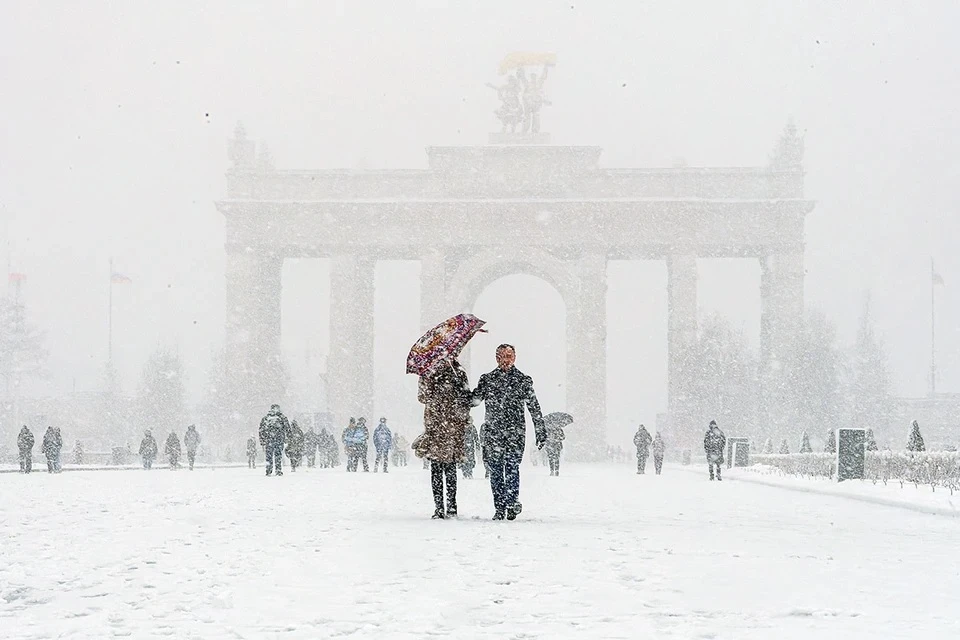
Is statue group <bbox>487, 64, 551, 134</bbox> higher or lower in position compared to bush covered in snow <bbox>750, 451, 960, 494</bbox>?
higher

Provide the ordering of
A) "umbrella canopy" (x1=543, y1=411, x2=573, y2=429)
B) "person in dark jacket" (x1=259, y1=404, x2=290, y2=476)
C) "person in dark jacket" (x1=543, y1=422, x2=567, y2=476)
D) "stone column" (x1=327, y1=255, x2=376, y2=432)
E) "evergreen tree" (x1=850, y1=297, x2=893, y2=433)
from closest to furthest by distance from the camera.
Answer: "umbrella canopy" (x1=543, y1=411, x2=573, y2=429)
"person in dark jacket" (x1=259, y1=404, x2=290, y2=476)
"person in dark jacket" (x1=543, y1=422, x2=567, y2=476)
"stone column" (x1=327, y1=255, x2=376, y2=432)
"evergreen tree" (x1=850, y1=297, x2=893, y2=433)

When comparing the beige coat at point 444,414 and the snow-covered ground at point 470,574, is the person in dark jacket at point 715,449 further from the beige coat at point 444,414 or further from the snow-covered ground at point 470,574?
the beige coat at point 444,414

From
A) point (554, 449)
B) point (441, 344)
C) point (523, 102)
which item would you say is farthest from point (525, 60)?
point (441, 344)

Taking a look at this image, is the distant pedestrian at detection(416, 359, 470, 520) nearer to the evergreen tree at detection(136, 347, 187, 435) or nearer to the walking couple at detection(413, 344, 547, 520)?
the walking couple at detection(413, 344, 547, 520)

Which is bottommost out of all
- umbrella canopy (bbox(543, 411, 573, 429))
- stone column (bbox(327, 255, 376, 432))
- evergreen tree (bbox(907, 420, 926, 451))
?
evergreen tree (bbox(907, 420, 926, 451))

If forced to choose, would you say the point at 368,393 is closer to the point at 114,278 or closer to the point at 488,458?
the point at 114,278

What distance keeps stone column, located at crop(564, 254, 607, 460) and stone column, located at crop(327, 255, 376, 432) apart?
35.0 feet

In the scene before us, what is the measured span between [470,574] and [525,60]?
67.7m

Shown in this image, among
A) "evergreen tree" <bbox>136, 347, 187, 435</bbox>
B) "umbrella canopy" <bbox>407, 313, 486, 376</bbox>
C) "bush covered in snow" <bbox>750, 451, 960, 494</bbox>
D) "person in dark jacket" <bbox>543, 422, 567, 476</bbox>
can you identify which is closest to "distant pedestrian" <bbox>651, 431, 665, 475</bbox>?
"person in dark jacket" <bbox>543, 422, 567, 476</bbox>

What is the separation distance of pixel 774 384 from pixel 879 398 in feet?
39.1

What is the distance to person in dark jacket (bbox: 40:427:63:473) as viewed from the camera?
35.1m

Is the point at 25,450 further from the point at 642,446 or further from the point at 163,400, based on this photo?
the point at 163,400

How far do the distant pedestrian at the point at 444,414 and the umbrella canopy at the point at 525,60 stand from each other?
62.6 meters

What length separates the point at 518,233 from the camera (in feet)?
232
